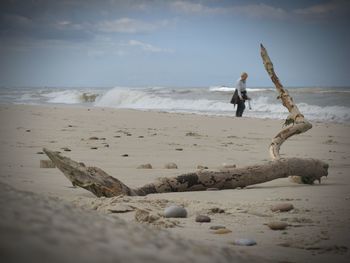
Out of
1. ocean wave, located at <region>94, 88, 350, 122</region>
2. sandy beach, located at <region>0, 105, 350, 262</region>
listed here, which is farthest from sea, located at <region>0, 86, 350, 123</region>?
sandy beach, located at <region>0, 105, 350, 262</region>

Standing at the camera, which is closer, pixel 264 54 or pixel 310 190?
pixel 310 190

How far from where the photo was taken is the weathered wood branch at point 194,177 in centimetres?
342

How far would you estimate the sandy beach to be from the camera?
0.75 m

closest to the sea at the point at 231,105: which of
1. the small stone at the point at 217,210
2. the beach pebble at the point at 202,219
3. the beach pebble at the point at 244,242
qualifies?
the small stone at the point at 217,210

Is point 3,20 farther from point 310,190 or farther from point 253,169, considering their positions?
point 310,190

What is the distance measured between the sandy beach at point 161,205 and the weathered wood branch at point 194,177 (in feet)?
0.34

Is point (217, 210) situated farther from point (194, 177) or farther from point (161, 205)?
point (194, 177)

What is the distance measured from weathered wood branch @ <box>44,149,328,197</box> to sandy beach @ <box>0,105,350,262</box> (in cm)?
10

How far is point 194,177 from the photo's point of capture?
4055 millimetres

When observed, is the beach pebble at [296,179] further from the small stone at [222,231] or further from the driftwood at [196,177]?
the small stone at [222,231]

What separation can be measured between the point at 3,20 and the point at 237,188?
8.22ft

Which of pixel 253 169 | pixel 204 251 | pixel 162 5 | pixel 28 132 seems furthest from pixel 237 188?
pixel 28 132

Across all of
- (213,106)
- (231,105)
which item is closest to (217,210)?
(231,105)

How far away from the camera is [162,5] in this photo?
5074 millimetres
